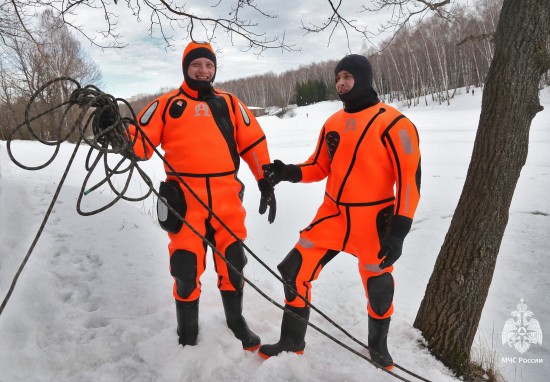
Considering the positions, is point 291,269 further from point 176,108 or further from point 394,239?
point 176,108

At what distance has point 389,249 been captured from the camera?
2.02 meters

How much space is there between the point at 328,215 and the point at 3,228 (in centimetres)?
367

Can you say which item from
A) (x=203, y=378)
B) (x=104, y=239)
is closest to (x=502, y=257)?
(x=203, y=378)

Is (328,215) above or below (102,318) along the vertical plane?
above

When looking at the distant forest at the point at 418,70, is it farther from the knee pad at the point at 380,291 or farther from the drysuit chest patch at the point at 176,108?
the drysuit chest patch at the point at 176,108

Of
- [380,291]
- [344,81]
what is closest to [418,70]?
[344,81]

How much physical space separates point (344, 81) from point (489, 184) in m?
1.25

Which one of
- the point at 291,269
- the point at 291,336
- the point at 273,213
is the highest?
the point at 273,213

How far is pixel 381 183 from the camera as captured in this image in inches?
84.3

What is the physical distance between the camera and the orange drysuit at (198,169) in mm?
2191

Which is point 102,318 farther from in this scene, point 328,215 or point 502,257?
point 502,257

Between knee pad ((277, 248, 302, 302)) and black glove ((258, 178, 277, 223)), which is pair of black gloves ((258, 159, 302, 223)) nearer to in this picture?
black glove ((258, 178, 277, 223))

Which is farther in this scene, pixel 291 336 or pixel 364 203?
pixel 291 336

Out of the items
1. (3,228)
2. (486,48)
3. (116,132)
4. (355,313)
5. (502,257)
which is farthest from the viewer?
(486,48)
